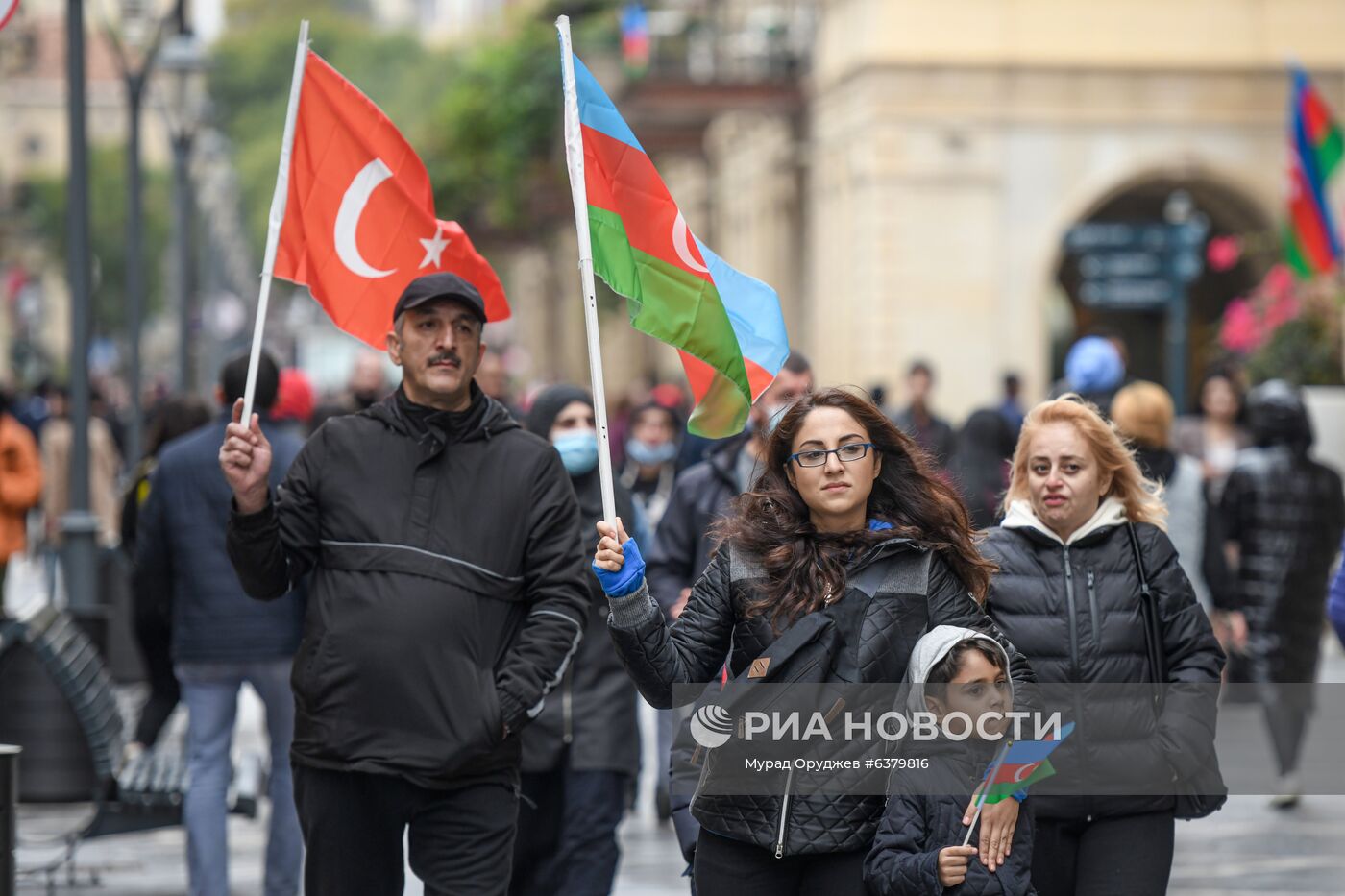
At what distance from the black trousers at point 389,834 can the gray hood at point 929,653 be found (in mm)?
1303

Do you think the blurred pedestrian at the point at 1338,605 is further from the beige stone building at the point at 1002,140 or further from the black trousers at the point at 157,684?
the beige stone building at the point at 1002,140

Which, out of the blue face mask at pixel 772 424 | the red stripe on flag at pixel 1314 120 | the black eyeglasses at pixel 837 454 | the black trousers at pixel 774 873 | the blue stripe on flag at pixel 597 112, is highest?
the red stripe on flag at pixel 1314 120

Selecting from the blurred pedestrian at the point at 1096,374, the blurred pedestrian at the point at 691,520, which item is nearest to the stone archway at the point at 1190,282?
the blurred pedestrian at the point at 1096,374

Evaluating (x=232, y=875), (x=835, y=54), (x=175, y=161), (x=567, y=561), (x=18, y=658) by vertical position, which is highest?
(x=835, y=54)

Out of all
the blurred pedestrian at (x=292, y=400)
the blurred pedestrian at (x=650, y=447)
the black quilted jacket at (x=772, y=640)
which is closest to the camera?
the black quilted jacket at (x=772, y=640)

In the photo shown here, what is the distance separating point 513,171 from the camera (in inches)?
1731

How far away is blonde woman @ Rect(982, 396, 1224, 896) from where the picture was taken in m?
5.88

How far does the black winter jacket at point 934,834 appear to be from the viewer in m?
4.92

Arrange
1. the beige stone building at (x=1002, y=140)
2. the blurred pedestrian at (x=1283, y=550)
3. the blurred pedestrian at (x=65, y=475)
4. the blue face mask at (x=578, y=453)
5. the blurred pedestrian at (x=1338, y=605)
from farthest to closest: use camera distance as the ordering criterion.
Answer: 1. the beige stone building at (x=1002, y=140)
2. the blurred pedestrian at (x=65, y=475)
3. the blurred pedestrian at (x=1283, y=550)
4. the blue face mask at (x=578, y=453)
5. the blurred pedestrian at (x=1338, y=605)

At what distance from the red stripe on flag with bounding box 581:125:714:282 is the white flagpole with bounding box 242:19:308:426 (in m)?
0.83

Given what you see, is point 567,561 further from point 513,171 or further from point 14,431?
point 513,171

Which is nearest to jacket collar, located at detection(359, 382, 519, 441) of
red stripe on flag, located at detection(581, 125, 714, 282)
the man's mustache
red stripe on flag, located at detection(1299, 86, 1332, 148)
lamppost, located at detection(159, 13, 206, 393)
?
the man's mustache

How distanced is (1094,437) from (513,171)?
1506 inches

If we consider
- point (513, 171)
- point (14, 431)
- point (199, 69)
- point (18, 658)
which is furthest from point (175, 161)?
point (513, 171)
